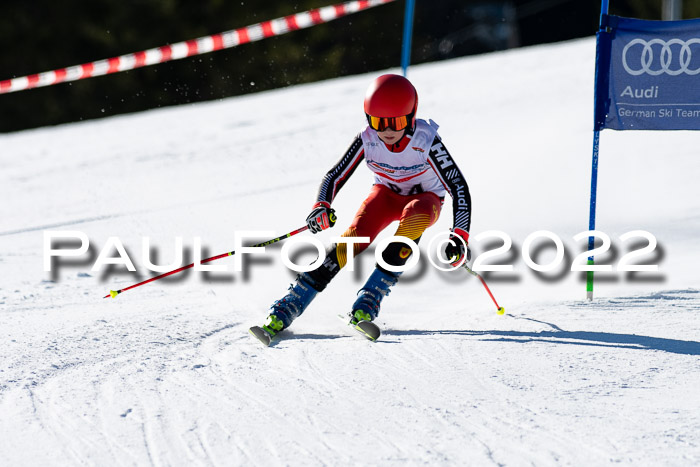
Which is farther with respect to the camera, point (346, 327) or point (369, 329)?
point (346, 327)

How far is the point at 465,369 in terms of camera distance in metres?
3.99

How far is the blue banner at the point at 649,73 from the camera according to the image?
15.5ft

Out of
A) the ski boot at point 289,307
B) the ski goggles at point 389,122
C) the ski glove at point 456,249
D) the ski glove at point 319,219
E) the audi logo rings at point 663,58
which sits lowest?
the ski boot at point 289,307

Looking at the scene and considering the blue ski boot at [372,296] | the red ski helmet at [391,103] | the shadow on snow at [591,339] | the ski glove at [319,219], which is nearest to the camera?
the shadow on snow at [591,339]

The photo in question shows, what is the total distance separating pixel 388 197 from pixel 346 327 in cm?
76

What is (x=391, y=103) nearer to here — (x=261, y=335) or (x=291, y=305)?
(x=291, y=305)

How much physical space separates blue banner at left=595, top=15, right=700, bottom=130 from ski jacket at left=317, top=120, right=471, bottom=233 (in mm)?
908

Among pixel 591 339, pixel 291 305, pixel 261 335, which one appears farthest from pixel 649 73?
pixel 261 335

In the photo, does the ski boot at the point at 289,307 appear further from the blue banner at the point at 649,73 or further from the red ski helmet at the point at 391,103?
the blue banner at the point at 649,73

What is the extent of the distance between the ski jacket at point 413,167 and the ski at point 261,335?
2.70 ft

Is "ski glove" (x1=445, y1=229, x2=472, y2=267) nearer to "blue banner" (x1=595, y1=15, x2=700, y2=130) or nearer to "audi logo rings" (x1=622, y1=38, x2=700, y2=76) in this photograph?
"blue banner" (x1=595, y1=15, x2=700, y2=130)

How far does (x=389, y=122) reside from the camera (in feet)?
15.0

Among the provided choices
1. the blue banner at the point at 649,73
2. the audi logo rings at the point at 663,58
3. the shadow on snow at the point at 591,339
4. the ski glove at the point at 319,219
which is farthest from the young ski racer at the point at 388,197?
the audi logo rings at the point at 663,58

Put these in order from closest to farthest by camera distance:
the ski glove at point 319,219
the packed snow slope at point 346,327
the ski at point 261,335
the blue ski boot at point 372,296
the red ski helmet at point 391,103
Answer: the packed snow slope at point 346,327 < the ski at point 261,335 < the red ski helmet at point 391,103 < the blue ski boot at point 372,296 < the ski glove at point 319,219
